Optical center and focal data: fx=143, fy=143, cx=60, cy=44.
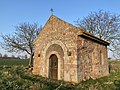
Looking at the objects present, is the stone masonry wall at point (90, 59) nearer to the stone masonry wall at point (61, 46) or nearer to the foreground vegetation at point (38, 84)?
the stone masonry wall at point (61, 46)

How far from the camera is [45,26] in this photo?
15.0 meters

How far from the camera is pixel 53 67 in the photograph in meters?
13.4

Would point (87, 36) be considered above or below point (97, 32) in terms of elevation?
below

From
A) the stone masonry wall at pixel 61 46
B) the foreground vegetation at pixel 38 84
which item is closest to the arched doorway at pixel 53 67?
the stone masonry wall at pixel 61 46

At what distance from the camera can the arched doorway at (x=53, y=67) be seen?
43.3 feet

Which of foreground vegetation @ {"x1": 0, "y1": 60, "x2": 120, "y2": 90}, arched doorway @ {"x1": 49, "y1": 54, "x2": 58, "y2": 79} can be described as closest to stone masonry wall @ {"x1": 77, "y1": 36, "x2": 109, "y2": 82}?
foreground vegetation @ {"x1": 0, "y1": 60, "x2": 120, "y2": 90}

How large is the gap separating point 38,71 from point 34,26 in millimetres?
18415

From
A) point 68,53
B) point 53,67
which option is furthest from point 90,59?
point 53,67

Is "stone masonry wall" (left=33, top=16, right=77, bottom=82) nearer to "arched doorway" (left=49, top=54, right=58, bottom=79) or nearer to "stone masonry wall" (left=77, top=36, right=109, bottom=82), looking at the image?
"arched doorway" (left=49, top=54, right=58, bottom=79)

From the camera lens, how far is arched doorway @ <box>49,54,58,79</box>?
43.3ft

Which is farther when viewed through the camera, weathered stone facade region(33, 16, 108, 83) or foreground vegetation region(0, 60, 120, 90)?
weathered stone facade region(33, 16, 108, 83)

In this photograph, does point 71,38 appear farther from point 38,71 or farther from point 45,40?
point 38,71

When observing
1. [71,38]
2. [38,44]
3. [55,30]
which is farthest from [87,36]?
[38,44]

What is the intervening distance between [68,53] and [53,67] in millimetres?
2364
